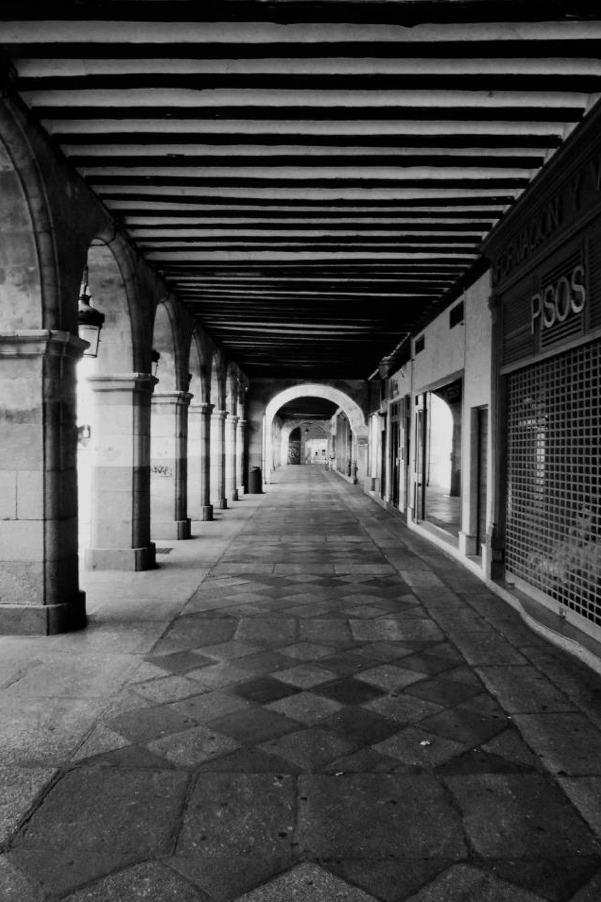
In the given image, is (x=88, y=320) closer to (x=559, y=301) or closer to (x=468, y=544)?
(x=559, y=301)

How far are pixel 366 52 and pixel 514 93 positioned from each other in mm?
1054

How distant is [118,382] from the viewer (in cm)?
648

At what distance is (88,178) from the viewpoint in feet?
16.1

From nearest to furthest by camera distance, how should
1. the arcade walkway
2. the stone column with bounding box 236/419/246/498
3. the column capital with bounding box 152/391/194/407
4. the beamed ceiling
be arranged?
the arcade walkway < the beamed ceiling < the column capital with bounding box 152/391/194/407 < the stone column with bounding box 236/419/246/498

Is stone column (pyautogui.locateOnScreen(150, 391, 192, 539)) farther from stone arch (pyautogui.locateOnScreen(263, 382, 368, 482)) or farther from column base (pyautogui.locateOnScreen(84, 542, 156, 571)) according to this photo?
stone arch (pyautogui.locateOnScreen(263, 382, 368, 482))

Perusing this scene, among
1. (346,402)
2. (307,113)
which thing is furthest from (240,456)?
(307,113)

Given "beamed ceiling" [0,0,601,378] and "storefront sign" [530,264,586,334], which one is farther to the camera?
"storefront sign" [530,264,586,334]

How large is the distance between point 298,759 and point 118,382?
4.78 meters

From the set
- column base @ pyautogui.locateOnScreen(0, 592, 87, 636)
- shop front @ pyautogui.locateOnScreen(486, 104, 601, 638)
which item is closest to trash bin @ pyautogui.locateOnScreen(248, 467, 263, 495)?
shop front @ pyautogui.locateOnScreen(486, 104, 601, 638)

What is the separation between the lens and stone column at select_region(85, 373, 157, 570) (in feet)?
21.3

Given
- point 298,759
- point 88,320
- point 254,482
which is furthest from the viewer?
point 254,482

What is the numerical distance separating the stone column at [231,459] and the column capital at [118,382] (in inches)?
344

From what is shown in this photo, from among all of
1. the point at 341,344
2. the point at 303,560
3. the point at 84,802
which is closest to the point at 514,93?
the point at 84,802

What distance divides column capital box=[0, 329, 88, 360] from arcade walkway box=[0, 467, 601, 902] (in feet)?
6.54
